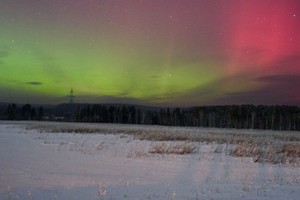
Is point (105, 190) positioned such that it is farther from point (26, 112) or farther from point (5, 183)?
point (26, 112)

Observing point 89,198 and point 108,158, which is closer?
point 89,198

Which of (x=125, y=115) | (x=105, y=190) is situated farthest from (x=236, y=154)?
(x=125, y=115)

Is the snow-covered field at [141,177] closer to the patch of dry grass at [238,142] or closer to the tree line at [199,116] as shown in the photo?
the patch of dry grass at [238,142]

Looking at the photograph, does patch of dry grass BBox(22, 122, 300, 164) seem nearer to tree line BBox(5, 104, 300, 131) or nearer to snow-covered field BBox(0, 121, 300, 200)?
snow-covered field BBox(0, 121, 300, 200)

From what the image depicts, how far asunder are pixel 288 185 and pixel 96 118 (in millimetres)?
158225

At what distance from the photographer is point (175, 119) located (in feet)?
532

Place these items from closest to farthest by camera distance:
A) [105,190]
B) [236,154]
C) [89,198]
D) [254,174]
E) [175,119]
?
[89,198] < [105,190] < [254,174] < [236,154] < [175,119]

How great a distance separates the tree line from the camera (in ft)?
486

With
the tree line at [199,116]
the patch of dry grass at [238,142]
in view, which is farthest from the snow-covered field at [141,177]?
the tree line at [199,116]

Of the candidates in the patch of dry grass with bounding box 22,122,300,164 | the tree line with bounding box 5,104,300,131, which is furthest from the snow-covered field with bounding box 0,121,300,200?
the tree line with bounding box 5,104,300,131

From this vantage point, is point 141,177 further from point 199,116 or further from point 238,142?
point 199,116

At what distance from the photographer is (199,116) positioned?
166125 mm

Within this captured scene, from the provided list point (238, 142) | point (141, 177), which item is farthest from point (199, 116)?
point (141, 177)

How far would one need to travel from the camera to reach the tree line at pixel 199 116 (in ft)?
486
